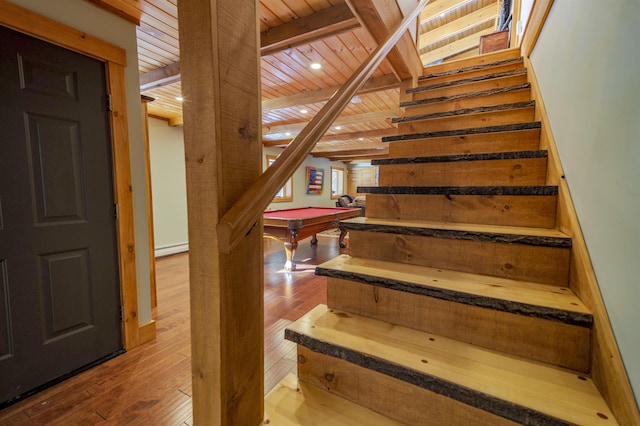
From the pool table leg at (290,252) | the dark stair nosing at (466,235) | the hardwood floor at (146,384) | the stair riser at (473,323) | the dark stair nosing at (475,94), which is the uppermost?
the dark stair nosing at (475,94)

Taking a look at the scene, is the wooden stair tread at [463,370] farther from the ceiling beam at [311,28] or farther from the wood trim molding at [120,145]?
the ceiling beam at [311,28]

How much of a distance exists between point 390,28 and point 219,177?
2115 millimetres

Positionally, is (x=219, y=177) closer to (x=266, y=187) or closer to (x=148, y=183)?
(x=266, y=187)

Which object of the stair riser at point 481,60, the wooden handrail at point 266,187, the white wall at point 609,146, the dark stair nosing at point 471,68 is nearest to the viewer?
the wooden handrail at point 266,187

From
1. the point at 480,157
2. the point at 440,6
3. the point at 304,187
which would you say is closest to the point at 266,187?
the point at 480,157

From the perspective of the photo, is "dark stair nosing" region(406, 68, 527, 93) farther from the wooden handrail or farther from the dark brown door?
the dark brown door

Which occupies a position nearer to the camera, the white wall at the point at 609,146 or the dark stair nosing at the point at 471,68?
the white wall at the point at 609,146

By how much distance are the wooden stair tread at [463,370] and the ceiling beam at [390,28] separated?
195 centimetres

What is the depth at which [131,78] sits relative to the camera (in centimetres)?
177

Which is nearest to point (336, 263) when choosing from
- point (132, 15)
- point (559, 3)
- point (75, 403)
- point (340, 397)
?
point (340, 397)

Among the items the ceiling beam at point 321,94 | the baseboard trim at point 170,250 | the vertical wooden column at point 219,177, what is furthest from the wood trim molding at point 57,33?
the baseboard trim at point 170,250

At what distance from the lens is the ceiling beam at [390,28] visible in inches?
71.5

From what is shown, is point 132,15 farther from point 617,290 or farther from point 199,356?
point 617,290

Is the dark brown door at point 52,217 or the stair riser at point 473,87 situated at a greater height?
the stair riser at point 473,87
